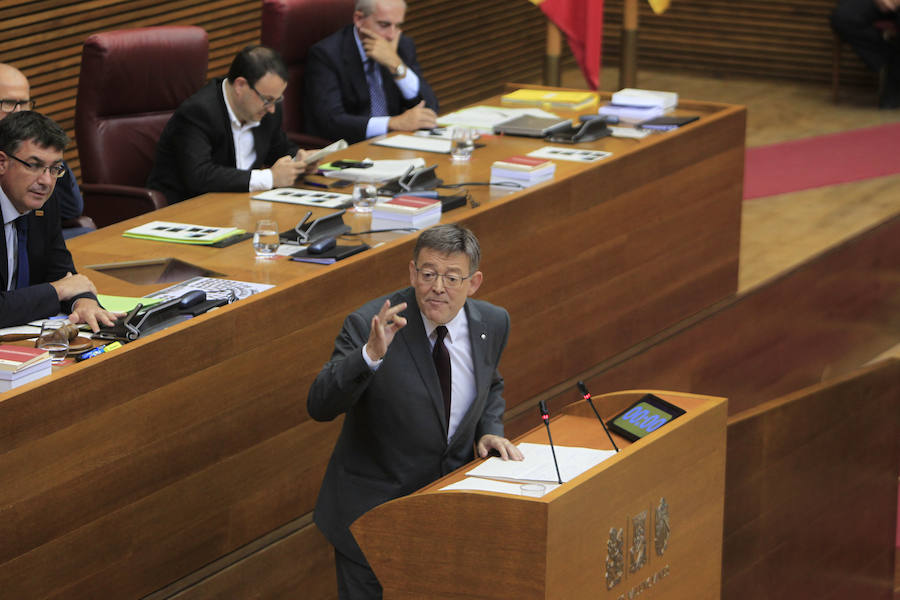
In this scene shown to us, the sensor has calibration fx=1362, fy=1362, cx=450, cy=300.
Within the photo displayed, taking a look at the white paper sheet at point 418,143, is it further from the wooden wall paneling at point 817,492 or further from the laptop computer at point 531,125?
the wooden wall paneling at point 817,492

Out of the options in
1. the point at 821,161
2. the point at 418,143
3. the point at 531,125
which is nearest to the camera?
the point at 418,143

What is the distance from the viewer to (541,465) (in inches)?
106

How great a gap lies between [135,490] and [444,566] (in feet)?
3.17

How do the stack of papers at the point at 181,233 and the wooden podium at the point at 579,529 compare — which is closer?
the wooden podium at the point at 579,529

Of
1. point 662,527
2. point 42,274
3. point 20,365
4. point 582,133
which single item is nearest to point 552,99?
point 582,133

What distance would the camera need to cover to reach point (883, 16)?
890cm

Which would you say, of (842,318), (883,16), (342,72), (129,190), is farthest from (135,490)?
(883,16)

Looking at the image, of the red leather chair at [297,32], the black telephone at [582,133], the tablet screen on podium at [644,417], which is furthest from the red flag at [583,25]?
the tablet screen on podium at [644,417]

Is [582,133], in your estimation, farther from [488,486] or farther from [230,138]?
[488,486]

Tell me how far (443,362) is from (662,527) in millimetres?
562

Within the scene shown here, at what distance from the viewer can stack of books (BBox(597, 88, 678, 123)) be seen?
5.51m

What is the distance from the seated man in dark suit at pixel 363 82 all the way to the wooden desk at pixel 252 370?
0.35 meters

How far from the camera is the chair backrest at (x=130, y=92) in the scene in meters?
4.81

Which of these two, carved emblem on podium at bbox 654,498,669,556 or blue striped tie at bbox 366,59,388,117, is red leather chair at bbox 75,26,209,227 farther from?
carved emblem on podium at bbox 654,498,669,556
